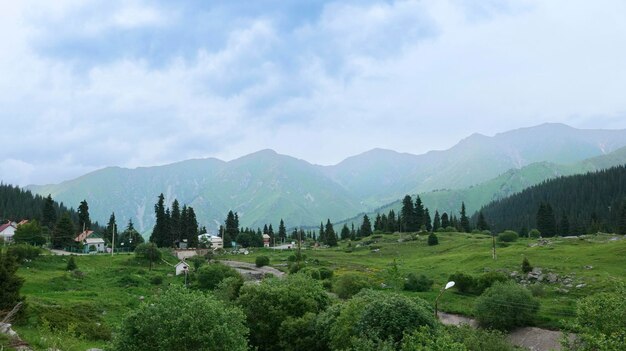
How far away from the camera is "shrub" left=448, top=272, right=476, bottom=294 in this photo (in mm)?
66181

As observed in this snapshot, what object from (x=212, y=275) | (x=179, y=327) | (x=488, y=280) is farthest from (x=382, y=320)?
(x=212, y=275)

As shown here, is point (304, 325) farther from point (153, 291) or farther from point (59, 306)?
point (153, 291)

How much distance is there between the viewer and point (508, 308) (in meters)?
51.7

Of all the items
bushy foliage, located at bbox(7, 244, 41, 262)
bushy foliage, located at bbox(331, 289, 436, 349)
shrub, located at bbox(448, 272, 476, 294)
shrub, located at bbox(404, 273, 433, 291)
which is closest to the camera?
bushy foliage, located at bbox(331, 289, 436, 349)

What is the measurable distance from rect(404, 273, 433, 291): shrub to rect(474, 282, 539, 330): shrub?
49.6 ft

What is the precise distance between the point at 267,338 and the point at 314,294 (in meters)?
6.42

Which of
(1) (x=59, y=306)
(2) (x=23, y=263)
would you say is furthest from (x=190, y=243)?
(1) (x=59, y=306)

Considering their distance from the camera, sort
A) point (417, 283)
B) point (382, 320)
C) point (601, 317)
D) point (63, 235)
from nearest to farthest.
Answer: point (601, 317)
point (382, 320)
point (417, 283)
point (63, 235)

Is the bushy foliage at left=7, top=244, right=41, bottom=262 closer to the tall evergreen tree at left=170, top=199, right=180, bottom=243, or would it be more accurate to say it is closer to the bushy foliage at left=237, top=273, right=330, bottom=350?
the bushy foliage at left=237, top=273, right=330, bottom=350

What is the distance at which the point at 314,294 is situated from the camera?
4619 cm

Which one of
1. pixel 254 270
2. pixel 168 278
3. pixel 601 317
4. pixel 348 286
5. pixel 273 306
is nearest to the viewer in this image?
pixel 601 317

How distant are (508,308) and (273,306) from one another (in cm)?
2639

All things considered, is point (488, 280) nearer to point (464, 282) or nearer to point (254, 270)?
point (464, 282)

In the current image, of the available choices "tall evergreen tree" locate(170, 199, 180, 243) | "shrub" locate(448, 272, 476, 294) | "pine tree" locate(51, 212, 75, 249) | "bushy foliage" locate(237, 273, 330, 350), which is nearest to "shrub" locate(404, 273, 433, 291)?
"shrub" locate(448, 272, 476, 294)
